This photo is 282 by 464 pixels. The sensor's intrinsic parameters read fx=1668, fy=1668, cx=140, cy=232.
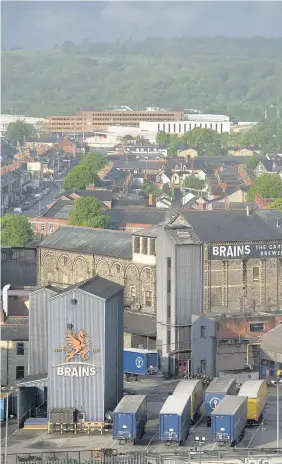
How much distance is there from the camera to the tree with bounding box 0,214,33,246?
325 ft

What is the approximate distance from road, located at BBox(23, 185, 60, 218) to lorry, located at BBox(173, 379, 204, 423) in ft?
225

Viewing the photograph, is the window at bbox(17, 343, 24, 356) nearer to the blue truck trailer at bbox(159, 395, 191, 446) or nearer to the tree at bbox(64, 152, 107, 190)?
the blue truck trailer at bbox(159, 395, 191, 446)

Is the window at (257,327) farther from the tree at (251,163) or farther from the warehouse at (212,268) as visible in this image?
the tree at (251,163)

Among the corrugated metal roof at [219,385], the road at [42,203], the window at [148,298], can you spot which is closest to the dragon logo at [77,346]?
the corrugated metal roof at [219,385]

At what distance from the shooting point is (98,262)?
71.0 metres

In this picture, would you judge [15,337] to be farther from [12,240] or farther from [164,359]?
[12,240]

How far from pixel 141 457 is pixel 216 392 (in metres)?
6.54

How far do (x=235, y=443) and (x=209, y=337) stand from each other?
42.7 ft

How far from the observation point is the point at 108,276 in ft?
229

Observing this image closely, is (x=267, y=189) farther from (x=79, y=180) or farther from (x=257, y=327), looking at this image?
(x=257, y=327)

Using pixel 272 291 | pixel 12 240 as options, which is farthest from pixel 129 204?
pixel 272 291

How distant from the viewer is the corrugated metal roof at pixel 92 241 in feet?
230

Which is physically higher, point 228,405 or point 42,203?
point 42,203

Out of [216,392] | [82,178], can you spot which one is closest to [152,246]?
[216,392]
